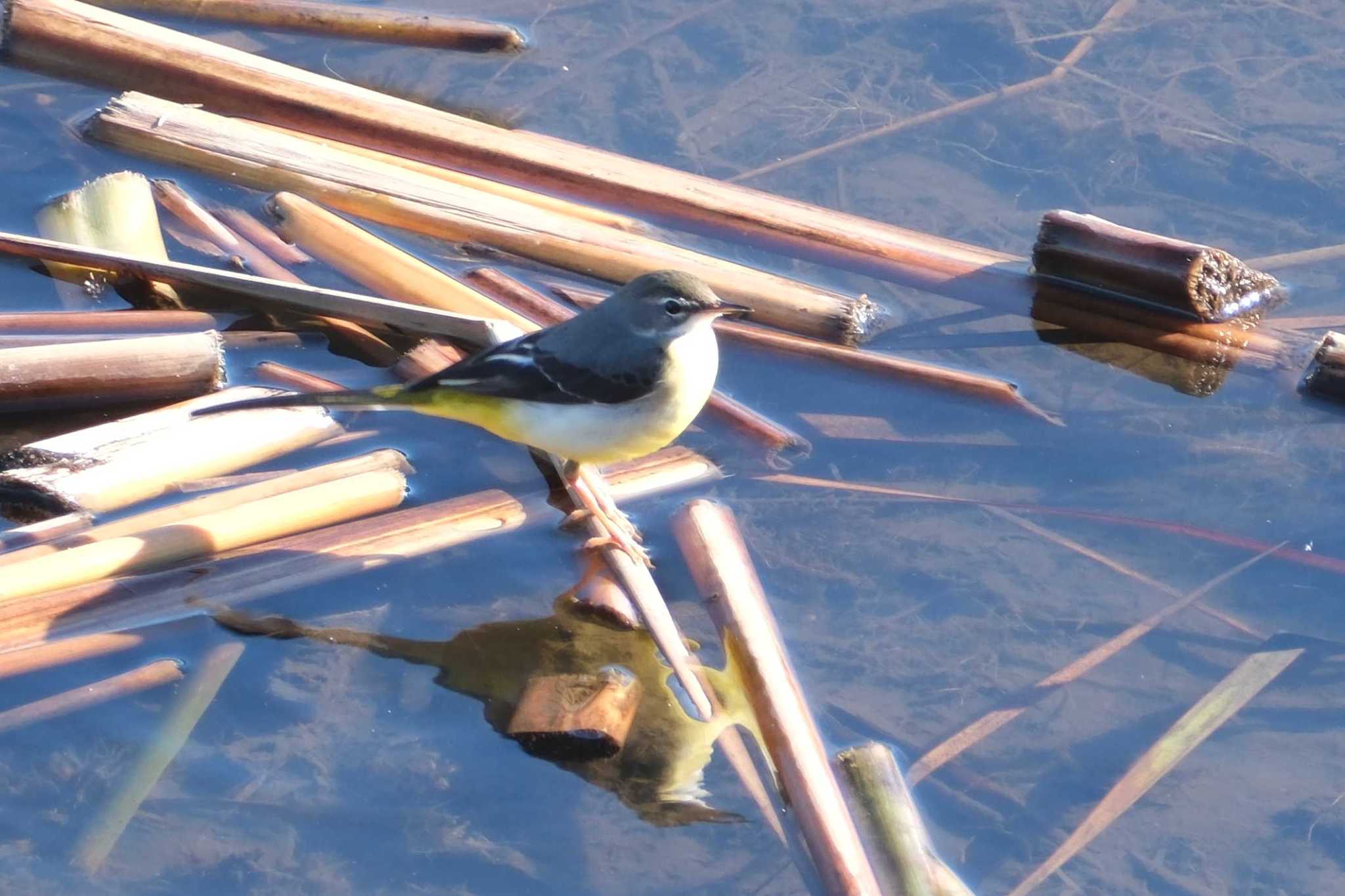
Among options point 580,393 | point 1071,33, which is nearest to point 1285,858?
point 580,393

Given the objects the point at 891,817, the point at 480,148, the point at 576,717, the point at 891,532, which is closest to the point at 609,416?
the point at 576,717

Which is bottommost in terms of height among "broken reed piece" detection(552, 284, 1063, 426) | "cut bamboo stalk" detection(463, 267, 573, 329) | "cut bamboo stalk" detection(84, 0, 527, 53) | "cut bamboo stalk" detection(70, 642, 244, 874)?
"cut bamboo stalk" detection(70, 642, 244, 874)

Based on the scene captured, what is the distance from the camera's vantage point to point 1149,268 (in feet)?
24.0

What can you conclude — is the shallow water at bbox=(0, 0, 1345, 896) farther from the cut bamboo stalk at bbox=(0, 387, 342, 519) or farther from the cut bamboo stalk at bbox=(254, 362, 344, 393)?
the cut bamboo stalk at bbox=(0, 387, 342, 519)

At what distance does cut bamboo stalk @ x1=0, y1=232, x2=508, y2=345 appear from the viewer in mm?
6820

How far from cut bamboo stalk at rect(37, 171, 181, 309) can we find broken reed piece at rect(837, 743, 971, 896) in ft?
13.9

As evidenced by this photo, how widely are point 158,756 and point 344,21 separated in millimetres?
5623

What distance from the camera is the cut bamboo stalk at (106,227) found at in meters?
7.34

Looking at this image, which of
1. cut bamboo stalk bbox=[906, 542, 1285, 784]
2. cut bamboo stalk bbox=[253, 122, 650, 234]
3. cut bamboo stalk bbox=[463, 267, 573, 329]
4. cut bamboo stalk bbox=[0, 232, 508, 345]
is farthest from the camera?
cut bamboo stalk bbox=[253, 122, 650, 234]

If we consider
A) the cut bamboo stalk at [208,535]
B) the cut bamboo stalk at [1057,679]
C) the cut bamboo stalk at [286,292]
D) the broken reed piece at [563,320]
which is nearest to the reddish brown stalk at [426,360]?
the cut bamboo stalk at [286,292]

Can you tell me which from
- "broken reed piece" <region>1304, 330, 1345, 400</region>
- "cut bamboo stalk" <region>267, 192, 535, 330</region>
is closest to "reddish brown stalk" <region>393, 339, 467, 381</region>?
"cut bamboo stalk" <region>267, 192, 535, 330</region>

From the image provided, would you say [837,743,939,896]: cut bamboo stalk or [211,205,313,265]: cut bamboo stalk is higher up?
[211,205,313,265]: cut bamboo stalk

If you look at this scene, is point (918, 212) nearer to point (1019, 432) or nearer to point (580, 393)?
point (1019, 432)

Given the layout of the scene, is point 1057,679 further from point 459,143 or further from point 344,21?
point 344,21
